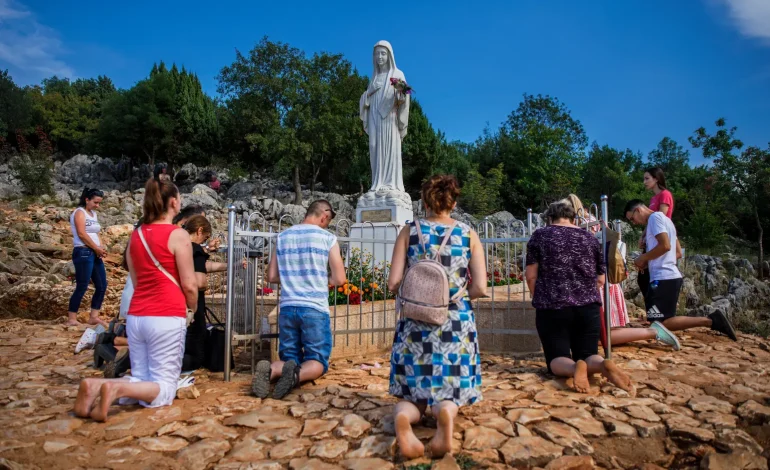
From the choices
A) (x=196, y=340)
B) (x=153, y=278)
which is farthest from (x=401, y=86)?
(x=153, y=278)

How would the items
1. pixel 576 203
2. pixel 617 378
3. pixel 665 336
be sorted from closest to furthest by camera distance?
pixel 617 378, pixel 665 336, pixel 576 203

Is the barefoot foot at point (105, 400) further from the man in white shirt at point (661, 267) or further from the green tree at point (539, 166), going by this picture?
the green tree at point (539, 166)

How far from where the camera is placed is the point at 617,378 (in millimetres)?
3475

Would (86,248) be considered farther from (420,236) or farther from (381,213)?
(420,236)

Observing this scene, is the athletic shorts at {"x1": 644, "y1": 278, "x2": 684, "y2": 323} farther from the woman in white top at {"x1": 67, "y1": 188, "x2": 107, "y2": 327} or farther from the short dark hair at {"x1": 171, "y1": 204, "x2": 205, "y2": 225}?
the woman in white top at {"x1": 67, "y1": 188, "x2": 107, "y2": 327}

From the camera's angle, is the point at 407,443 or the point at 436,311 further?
the point at 436,311

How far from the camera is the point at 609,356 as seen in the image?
14.0 ft

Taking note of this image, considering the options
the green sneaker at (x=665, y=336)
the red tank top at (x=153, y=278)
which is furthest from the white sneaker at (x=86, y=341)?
the green sneaker at (x=665, y=336)

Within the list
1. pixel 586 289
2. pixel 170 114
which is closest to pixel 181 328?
pixel 586 289

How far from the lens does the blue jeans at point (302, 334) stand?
12.5ft

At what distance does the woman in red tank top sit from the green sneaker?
4233 millimetres

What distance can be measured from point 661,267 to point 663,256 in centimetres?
11

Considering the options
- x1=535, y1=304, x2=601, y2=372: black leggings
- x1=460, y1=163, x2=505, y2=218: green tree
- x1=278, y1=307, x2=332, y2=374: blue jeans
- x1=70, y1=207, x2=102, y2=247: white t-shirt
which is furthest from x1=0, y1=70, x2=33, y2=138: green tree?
x1=535, y1=304, x2=601, y2=372: black leggings

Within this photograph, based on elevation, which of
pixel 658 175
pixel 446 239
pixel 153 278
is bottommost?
pixel 153 278
